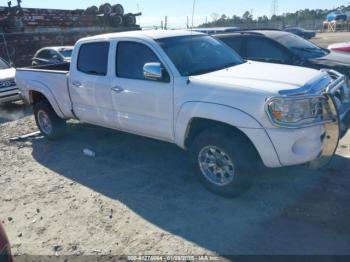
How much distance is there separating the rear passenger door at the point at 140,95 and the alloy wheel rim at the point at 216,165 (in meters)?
0.54

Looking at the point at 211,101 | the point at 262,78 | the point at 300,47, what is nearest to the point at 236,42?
the point at 300,47

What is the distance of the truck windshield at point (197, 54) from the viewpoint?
455 centimetres

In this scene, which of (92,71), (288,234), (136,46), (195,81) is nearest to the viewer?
(288,234)

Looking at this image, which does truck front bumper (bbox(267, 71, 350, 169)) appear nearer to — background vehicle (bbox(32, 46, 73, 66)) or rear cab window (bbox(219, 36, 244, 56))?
rear cab window (bbox(219, 36, 244, 56))

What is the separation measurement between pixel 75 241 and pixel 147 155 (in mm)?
2289

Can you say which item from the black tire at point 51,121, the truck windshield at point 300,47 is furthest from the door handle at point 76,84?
the truck windshield at point 300,47

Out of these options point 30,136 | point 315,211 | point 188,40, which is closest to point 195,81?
point 188,40

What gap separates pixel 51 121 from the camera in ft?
22.0

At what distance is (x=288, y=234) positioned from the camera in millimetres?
3514

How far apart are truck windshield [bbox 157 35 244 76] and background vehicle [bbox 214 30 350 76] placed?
2.57 m

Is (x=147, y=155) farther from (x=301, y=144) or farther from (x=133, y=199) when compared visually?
(x=301, y=144)

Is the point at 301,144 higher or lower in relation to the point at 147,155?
higher

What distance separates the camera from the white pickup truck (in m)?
3.70

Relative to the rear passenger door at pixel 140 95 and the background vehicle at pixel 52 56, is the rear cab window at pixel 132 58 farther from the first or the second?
the background vehicle at pixel 52 56
